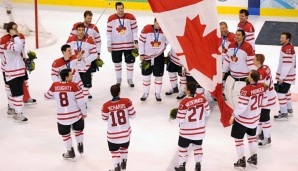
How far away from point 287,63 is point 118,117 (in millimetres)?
3072

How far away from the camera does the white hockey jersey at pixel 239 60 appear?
28.0 feet

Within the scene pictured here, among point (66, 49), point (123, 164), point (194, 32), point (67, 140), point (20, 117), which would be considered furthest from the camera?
point (20, 117)

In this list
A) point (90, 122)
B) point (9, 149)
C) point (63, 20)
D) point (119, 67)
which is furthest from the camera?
point (63, 20)

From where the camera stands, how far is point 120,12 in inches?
394

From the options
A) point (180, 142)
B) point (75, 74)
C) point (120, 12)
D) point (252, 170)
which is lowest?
point (252, 170)

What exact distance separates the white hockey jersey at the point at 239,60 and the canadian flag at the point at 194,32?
361 cm

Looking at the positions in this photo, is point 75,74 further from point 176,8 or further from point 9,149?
point 176,8

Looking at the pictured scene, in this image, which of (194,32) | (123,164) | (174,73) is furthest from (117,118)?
(174,73)

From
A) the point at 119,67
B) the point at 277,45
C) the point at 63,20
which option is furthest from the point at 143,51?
the point at 63,20

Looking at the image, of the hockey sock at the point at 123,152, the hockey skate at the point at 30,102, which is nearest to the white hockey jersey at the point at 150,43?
the hockey skate at the point at 30,102

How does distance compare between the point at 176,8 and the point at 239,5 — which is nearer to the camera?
the point at 176,8

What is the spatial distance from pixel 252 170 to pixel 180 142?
3.59 ft

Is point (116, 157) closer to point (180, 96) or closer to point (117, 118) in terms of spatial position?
point (117, 118)

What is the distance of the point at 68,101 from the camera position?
23.7 feet
